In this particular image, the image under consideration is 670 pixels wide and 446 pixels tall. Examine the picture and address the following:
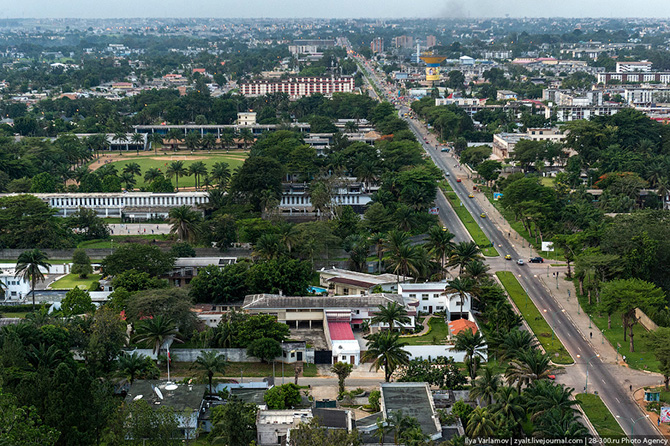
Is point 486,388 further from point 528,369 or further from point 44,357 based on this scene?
point 44,357

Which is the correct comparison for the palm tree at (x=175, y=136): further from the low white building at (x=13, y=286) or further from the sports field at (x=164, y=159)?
the low white building at (x=13, y=286)

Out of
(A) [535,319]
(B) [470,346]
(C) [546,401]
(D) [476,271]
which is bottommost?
(A) [535,319]

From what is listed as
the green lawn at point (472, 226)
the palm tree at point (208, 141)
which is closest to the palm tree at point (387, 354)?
the green lawn at point (472, 226)

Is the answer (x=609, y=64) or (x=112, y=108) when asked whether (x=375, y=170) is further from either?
(x=609, y=64)

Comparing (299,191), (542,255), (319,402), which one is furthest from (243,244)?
(319,402)

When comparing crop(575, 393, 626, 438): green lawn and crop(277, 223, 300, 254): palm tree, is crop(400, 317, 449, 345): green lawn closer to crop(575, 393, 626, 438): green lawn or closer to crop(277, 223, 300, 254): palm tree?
crop(575, 393, 626, 438): green lawn

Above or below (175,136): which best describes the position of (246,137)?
above

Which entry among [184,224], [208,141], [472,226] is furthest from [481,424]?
[208,141]
